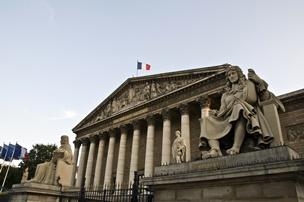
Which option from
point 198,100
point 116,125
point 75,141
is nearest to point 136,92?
point 116,125

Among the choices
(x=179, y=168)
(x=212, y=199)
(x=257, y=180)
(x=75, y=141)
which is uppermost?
(x=75, y=141)

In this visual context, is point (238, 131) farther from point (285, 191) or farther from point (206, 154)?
point (285, 191)

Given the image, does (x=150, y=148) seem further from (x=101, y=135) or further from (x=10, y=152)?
(x=10, y=152)

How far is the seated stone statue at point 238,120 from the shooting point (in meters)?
4.23

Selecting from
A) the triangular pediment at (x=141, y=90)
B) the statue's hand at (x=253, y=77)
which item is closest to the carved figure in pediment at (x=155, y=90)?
the triangular pediment at (x=141, y=90)

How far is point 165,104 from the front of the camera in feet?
77.0

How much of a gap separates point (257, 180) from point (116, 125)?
82.1 feet

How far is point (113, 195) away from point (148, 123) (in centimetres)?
1715

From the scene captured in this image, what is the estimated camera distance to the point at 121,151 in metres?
25.8

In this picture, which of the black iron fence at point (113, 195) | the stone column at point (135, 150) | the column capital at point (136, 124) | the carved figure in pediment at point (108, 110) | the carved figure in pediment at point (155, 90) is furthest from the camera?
the carved figure in pediment at point (108, 110)

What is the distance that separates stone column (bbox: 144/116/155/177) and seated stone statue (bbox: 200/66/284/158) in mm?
17282

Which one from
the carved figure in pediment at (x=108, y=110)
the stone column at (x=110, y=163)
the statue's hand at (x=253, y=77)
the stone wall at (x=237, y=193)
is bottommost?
the stone wall at (x=237, y=193)

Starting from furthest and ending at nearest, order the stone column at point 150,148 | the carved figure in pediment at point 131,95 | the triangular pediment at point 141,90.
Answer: the carved figure in pediment at point 131,95, the triangular pediment at point 141,90, the stone column at point 150,148

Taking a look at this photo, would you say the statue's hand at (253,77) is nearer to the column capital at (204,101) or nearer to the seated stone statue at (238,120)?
the seated stone statue at (238,120)
